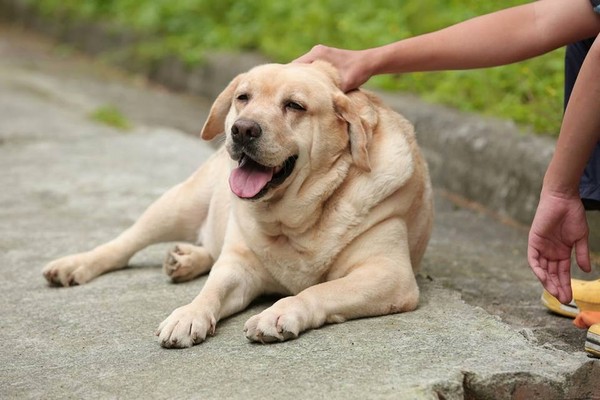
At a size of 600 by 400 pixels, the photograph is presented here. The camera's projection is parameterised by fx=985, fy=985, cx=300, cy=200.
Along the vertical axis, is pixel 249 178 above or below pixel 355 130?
below

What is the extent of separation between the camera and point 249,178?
3381mm

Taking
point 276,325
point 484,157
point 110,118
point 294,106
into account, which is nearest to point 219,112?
point 294,106

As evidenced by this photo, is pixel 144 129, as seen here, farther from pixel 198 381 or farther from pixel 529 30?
pixel 198 381

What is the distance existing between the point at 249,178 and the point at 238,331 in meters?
0.52

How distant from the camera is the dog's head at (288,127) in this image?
10.8ft

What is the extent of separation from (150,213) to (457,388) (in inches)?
76.7

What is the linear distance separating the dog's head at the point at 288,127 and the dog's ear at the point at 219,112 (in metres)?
0.10

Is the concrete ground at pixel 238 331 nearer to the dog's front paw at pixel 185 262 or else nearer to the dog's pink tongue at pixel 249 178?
the dog's front paw at pixel 185 262

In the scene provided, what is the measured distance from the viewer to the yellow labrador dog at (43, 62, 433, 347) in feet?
10.8

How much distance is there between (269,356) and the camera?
2.98 m

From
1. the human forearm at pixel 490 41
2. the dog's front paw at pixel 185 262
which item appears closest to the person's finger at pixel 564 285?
the human forearm at pixel 490 41

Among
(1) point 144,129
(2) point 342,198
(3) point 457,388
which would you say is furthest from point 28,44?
(3) point 457,388

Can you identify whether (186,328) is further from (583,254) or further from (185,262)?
(583,254)

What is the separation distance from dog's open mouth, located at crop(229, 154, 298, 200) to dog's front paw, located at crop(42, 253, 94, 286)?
38.4 inches
